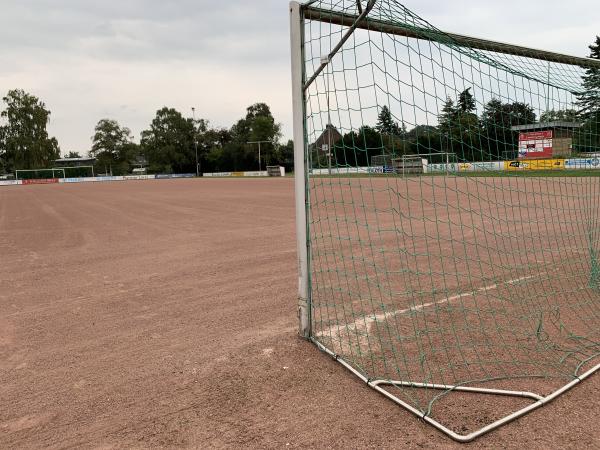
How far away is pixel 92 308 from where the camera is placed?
4.64 m

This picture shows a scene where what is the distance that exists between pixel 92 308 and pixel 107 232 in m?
6.08

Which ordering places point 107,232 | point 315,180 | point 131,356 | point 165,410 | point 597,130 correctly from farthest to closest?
point 107,232 < point 597,130 < point 315,180 < point 131,356 < point 165,410

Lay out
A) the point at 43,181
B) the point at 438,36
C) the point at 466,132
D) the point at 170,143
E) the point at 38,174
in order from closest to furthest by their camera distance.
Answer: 1. the point at 438,36
2. the point at 466,132
3. the point at 43,181
4. the point at 38,174
5. the point at 170,143

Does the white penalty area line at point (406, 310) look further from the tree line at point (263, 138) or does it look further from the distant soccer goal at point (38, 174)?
the distant soccer goal at point (38, 174)

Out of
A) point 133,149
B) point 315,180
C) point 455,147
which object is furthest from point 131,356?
point 133,149

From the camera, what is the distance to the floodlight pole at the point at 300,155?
3389 millimetres

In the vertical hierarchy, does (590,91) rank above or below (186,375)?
above

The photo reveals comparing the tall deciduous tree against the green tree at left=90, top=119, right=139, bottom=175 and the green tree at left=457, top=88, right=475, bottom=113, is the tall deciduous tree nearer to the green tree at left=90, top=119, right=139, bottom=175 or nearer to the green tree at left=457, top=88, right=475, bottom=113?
the green tree at left=90, top=119, right=139, bottom=175

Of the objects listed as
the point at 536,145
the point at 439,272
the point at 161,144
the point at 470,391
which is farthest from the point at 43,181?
the point at 470,391

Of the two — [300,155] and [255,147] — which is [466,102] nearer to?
[300,155]

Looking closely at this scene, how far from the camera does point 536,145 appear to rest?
6.06 meters

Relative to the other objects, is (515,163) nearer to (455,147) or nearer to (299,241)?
(455,147)

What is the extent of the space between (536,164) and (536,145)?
0.38m

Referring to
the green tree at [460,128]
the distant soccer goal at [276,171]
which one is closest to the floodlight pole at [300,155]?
the green tree at [460,128]
